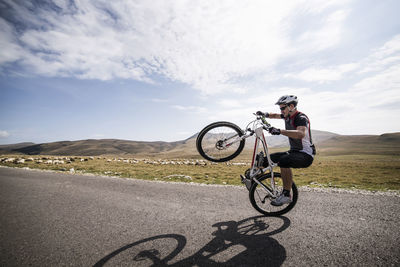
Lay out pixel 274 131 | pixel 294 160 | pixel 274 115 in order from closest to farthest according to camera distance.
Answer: pixel 274 131, pixel 294 160, pixel 274 115

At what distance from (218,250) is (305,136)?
439cm

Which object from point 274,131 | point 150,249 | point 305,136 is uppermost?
point 274,131

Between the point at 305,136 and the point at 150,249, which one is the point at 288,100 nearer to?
the point at 305,136

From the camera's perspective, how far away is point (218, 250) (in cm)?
493

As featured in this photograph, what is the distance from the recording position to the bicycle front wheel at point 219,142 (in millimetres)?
6391

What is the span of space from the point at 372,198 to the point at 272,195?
22.2ft

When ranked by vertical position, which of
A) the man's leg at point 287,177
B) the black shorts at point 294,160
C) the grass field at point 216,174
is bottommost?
the grass field at point 216,174

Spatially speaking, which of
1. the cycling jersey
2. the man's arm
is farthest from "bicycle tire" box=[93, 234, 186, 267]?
the man's arm

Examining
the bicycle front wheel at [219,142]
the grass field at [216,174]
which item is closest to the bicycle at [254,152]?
the bicycle front wheel at [219,142]

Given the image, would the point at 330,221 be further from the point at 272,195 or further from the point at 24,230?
the point at 24,230

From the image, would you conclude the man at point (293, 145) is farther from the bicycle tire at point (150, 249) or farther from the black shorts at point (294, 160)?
the bicycle tire at point (150, 249)

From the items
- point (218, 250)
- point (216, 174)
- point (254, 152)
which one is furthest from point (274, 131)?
point (216, 174)

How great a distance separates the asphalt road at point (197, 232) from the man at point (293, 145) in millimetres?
1499

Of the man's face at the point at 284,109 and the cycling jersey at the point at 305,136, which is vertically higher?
the man's face at the point at 284,109
